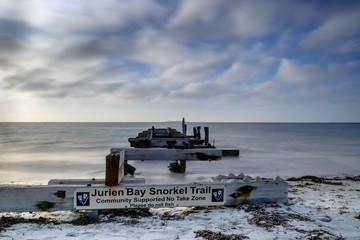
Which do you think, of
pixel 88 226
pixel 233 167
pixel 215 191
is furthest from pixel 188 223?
pixel 233 167

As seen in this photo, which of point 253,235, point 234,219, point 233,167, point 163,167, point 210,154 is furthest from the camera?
Result: point 233,167

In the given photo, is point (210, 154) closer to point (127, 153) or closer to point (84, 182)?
point (127, 153)

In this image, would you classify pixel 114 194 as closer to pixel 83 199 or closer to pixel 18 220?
pixel 83 199

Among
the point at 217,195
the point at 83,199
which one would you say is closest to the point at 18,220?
the point at 83,199

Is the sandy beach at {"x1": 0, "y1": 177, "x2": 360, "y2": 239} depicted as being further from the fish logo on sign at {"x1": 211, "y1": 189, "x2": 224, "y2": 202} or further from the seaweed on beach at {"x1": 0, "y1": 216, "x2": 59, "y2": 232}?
the fish logo on sign at {"x1": 211, "y1": 189, "x2": 224, "y2": 202}

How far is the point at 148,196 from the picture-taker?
4371mm

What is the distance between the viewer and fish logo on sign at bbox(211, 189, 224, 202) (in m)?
4.61

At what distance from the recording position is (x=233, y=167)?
14.5 metres

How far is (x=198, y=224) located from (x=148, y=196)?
3.01ft

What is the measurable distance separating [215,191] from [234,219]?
0.55 meters

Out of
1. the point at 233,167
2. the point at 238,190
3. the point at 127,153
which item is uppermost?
the point at 127,153

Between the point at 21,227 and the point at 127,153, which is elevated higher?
the point at 127,153

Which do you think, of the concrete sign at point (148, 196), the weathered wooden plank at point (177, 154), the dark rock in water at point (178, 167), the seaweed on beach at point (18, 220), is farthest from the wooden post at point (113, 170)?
the dark rock in water at point (178, 167)

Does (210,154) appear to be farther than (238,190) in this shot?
Yes
